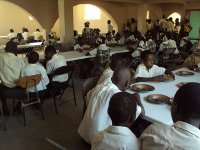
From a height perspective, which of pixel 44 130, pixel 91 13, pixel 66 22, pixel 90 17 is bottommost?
pixel 44 130

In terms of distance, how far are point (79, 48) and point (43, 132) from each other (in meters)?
3.10

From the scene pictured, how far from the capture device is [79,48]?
234 inches

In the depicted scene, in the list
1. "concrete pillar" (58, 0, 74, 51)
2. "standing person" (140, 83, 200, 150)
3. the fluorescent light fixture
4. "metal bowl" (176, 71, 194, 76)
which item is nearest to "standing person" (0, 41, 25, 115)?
→ "metal bowl" (176, 71, 194, 76)

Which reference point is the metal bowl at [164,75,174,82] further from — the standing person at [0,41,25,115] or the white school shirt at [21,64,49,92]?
the standing person at [0,41,25,115]

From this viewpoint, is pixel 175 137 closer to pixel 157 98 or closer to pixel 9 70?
pixel 157 98

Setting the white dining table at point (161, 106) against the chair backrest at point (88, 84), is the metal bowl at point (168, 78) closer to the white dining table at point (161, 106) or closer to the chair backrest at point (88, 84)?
the white dining table at point (161, 106)

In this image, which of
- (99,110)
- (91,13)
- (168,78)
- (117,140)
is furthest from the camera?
(91,13)

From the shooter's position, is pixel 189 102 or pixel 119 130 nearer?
pixel 189 102

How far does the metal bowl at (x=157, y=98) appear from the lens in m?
2.21

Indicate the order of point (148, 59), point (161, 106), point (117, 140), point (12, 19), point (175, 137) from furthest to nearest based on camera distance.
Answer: point (12, 19) → point (148, 59) → point (161, 106) → point (117, 140) → point (175, 137)

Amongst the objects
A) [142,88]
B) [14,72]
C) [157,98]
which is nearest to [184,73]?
[142,88]

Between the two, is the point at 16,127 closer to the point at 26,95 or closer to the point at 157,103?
the point at 26,95

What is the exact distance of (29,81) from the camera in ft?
10.7

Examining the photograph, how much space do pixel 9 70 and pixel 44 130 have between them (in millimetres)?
1026
